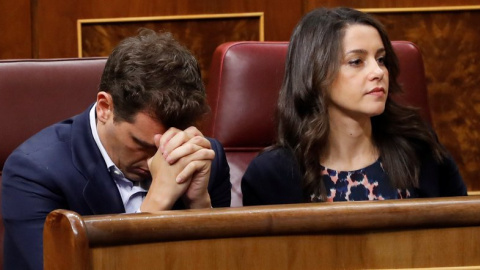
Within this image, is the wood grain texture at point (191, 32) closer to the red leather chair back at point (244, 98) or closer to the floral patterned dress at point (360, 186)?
the red leather chair back at point (244, 98)

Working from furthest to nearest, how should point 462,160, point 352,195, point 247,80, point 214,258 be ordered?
1. point 462,160
2. point 247,80
3. point 352,195
4. point 214,258

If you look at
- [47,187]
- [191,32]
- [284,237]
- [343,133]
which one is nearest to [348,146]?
[343,133]

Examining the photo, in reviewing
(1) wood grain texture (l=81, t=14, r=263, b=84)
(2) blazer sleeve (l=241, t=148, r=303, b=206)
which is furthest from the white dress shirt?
(1) wood grain texture (l=81, t=14, r=263, b=84)

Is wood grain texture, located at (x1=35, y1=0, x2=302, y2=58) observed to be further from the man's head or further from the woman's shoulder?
the man's head

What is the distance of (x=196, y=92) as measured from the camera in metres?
1.00

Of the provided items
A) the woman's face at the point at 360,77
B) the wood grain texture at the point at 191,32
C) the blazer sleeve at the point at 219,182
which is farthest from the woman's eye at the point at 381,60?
the wood grain texture at the point at 191,32

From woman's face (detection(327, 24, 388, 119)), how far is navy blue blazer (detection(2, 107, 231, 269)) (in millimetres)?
322

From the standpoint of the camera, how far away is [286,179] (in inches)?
49.4

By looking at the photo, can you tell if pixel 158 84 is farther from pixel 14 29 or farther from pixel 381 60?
pixel 14 29

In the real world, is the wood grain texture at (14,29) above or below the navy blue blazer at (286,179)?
above

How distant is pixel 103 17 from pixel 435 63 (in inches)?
30.2

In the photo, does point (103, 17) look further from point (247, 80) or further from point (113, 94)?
point (113, 94)

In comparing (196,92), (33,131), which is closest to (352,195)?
(196,92)

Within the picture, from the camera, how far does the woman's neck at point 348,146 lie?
4.15ft
